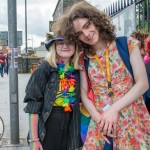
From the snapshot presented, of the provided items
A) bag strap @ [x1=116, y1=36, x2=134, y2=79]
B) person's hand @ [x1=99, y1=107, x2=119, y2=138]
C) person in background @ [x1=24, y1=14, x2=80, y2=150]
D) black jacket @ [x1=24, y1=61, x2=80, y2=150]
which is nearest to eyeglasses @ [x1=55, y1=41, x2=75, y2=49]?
person in background @ [x1=24, y1=14, x2=80, y2=150]

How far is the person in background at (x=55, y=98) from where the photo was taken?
2508 millimetres

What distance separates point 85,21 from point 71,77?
0.45 meters

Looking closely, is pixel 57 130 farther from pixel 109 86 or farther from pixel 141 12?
pixel 141 12

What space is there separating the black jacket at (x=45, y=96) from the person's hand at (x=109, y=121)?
1.35 feet

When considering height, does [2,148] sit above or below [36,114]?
below

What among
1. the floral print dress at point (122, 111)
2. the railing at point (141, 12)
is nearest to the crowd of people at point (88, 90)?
the floral print dress at point (122, 111)

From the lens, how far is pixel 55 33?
251 centimetres

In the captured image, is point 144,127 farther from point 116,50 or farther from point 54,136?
point 54,136

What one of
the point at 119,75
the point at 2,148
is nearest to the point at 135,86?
the point at 119,75

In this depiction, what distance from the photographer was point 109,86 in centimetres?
223

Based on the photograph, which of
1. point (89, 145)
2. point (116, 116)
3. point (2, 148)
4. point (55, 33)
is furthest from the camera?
point (2, 148)

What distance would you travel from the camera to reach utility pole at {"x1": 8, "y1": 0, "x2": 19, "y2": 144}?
5453 mm

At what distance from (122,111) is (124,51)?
38cm

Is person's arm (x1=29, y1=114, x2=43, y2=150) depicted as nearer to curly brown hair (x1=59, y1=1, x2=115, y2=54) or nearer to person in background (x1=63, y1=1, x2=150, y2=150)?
person in background (x1=63, y1=1, x2=150, y2=150)
